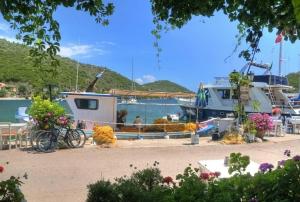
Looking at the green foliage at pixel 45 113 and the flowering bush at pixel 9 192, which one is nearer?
the flowering bush at pixel 9 192

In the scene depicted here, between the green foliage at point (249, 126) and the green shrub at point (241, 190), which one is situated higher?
the green foliage at point (249, 126)

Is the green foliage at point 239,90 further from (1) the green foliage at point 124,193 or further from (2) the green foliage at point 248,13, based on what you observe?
(2) the green foliage at point 248,13

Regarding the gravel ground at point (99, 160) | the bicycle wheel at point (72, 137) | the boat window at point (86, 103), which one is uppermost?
the boat window at point (86, 103)

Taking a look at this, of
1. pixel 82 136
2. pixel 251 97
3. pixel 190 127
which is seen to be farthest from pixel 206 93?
pixel 82 136

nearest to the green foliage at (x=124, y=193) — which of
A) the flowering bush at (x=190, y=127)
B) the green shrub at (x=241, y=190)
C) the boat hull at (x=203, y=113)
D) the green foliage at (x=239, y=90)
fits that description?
the green shrub at (x=241, y=190)

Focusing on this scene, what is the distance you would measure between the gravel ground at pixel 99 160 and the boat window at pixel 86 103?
2.93 meters

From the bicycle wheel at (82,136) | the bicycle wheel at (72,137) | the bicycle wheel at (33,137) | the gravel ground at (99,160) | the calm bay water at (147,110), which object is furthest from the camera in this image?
the calm bay water at (147,110)

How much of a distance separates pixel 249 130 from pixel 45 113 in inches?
296

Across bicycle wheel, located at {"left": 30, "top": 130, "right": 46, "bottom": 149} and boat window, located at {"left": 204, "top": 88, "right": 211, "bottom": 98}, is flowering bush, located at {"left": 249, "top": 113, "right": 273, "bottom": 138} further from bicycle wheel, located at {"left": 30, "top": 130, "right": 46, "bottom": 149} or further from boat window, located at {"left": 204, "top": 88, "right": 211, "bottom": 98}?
boat window, located at {"left": 204, "top": 88, "right": 211, "bottom": 98}

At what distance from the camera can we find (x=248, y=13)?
141 inches

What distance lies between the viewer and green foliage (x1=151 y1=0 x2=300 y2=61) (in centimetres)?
335

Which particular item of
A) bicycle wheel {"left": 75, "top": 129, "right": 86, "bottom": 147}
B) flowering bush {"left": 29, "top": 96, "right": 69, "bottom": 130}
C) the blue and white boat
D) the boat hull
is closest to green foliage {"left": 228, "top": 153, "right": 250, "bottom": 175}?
flowering bush {"left": 29, "top": 96, "right": 69, "bottom": 130}

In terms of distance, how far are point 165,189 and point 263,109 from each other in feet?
82.5

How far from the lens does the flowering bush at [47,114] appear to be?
1323 cm
